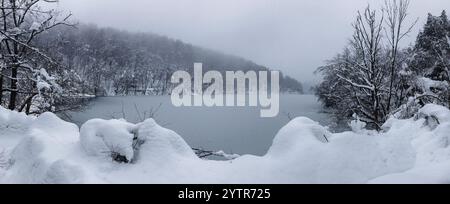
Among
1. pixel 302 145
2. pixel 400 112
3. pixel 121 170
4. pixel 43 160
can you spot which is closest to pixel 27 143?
pixel 43 160

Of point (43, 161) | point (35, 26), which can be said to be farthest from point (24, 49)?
point (43, 161)

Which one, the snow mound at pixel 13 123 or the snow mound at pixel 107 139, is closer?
the snow mound at pixel 107 139

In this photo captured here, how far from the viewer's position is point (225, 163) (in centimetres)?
591

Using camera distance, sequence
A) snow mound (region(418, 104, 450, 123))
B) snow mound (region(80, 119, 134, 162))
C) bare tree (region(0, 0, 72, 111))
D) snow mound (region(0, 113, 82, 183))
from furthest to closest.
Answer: bare tree (region(0, 0, 72, 111))
snow mound (region(418, 104, 450, 123))
snow mound (region(80, 119, 134, 162))
snow mound (region(0, 113, 82, 183))

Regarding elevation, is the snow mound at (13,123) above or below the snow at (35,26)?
below

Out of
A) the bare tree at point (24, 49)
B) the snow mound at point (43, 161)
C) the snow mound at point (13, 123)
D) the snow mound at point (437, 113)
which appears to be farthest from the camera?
the bare tree at point (24, 49)

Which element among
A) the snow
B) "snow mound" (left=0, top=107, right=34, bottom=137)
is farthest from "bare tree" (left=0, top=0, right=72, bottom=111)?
"snow mound" (left=0, top=107, right=34, bottom=137)

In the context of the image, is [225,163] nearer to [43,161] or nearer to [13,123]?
[43,161]

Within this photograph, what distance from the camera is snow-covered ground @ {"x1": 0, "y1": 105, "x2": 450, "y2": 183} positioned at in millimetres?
5152

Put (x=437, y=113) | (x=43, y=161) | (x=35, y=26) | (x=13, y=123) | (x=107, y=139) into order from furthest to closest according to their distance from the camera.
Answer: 1. (x=35, y=26)
2. (x=13, y=123)
3. (x=437, y=113)
4. (x=107, y=139)
5. (x=43, y=161)

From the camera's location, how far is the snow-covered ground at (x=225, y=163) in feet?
16.9

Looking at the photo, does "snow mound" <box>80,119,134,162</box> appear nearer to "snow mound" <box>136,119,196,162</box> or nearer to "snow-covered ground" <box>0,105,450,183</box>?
"snow-covered ground" <box>0,105,450,183</box>

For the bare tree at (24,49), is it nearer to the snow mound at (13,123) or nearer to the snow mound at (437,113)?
the snow mound at (13,123)

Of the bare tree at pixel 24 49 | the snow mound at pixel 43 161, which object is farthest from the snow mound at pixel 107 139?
the bare tree at pixel 24 49
